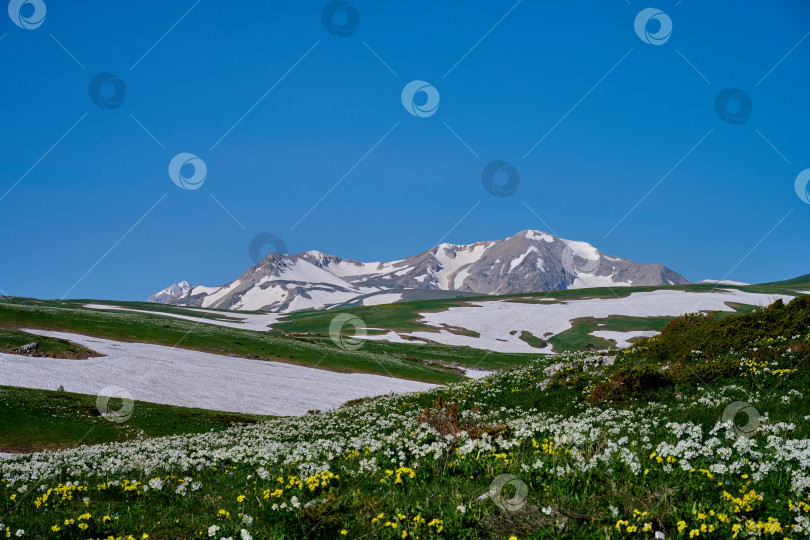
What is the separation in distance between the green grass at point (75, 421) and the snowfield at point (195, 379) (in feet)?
13.9

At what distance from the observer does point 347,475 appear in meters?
11.3

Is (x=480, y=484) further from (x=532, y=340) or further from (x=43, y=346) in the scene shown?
(x=532, y=340)

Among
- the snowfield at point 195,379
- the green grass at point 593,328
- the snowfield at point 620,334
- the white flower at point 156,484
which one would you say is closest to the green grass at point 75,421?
the snowfield at point 195,379

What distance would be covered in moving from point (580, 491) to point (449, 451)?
3.42 m

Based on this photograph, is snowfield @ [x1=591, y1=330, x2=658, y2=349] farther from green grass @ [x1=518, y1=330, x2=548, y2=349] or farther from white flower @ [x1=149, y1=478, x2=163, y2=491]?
white flower @ [x1=149, y1=478, x2=163, y2=491]

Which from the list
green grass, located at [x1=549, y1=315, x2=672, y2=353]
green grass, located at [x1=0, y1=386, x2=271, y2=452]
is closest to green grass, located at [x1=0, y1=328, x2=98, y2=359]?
green grass, located at [x1=0, y1=386, x2=271, y2=452]

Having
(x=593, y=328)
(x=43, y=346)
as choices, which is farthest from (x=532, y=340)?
(x=43, y=346)

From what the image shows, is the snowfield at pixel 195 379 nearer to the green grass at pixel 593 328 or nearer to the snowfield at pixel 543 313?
the snowfield at pixel 543 313

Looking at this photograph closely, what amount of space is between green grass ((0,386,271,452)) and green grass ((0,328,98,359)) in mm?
18424

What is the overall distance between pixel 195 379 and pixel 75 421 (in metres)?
21.8

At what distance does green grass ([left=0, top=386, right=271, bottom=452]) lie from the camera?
2959 centimetres

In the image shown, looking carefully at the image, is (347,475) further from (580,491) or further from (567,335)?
(567,335)

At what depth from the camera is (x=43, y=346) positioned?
57688mm

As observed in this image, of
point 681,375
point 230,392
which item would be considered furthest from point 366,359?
point 681,375
